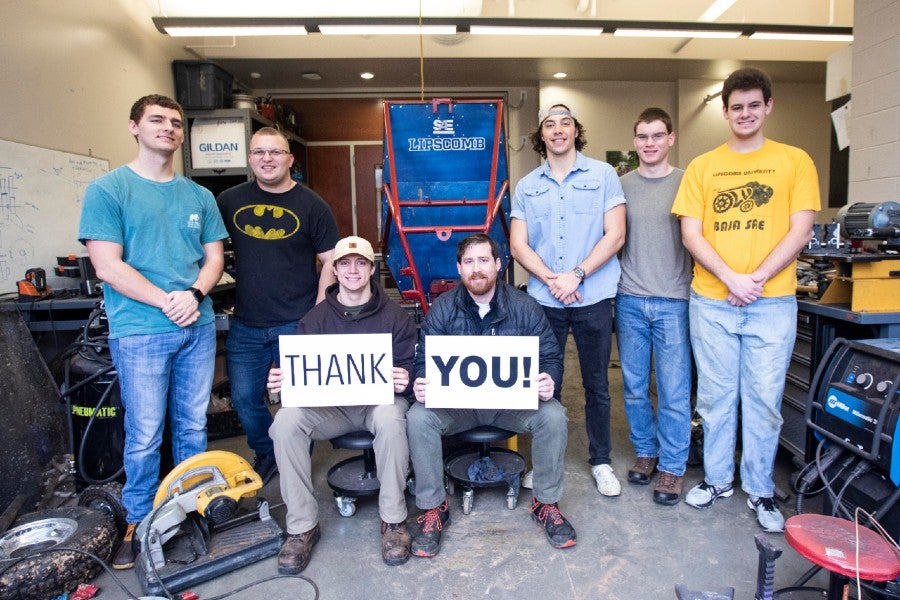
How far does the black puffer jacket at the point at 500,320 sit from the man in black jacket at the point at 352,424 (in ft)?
0.46

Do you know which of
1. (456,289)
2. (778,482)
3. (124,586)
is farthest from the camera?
(778,482)

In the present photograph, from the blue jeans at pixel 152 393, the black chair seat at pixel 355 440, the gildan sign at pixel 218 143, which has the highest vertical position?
the gildan sign at pixel 218 143

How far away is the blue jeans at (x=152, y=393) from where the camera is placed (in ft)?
7.13

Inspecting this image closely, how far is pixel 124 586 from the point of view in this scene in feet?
6.51

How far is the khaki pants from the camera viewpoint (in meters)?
2.17

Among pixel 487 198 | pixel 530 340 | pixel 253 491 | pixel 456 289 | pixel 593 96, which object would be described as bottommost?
pixel 253 491

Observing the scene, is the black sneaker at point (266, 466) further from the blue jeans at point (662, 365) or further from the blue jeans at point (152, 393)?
the blue jeans at point (662, 365)

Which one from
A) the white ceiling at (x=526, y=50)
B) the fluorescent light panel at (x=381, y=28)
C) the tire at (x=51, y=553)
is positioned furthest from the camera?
the white ceiling at (x=526, y=50)

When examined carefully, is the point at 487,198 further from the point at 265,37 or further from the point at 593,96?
the point at 593,96

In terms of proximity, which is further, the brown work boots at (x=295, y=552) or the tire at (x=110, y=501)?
the tire at (x=110, y=501)

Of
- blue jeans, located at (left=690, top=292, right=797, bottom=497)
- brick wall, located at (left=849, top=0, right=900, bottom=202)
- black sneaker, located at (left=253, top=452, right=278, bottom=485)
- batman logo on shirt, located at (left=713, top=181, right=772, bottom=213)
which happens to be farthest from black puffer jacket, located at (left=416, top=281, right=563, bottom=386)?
brick wall, located at (left=849, top=0, right=900, bottom=202)

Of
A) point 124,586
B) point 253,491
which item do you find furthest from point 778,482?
point 124,586

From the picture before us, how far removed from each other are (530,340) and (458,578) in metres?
0.91

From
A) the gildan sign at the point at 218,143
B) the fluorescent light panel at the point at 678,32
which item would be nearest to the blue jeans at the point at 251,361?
the gildan sign at the point at 218,143
